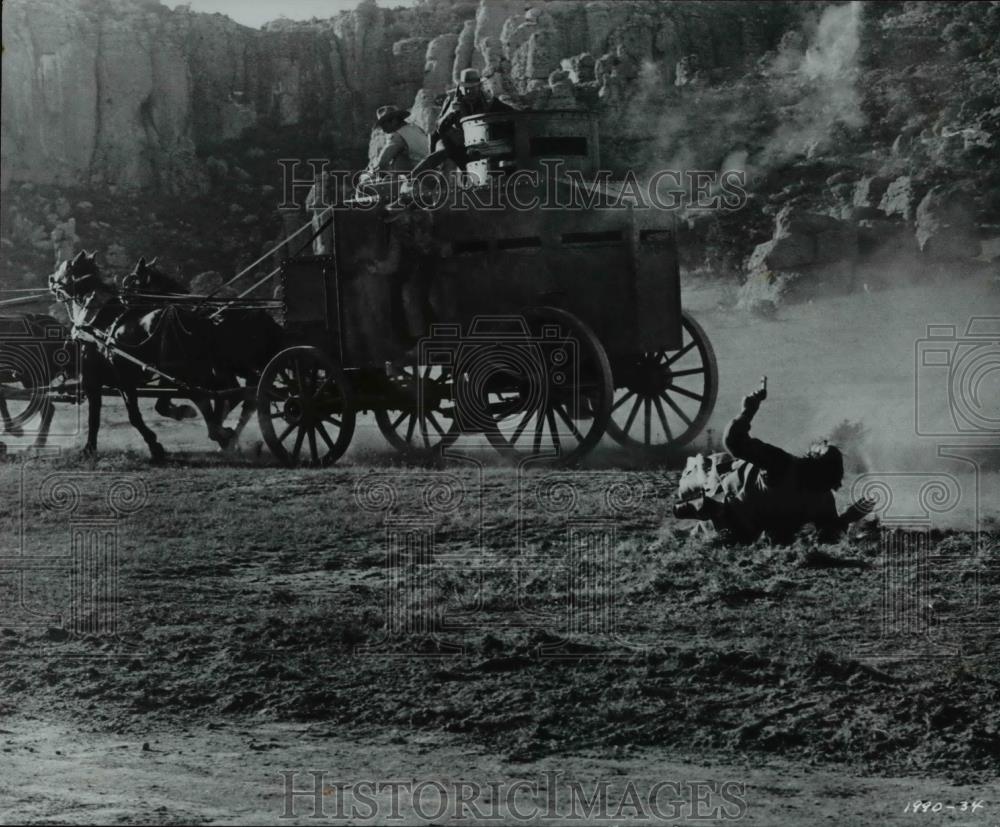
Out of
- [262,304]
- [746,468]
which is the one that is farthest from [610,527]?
[262,304]

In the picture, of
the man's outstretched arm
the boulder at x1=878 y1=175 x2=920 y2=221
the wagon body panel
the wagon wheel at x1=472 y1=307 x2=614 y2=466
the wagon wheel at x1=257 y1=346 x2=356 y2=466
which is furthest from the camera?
the boulder at x1=878 y1=175 x2=920 y2=221

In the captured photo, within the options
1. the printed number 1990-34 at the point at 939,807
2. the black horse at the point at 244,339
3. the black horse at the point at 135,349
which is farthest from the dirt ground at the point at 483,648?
the black horse at the point at 244,339

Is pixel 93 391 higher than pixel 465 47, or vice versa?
pixel 465 47

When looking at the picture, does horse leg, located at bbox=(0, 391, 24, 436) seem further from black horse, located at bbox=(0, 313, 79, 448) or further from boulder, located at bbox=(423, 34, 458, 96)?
boulder, located at bbox=(423, 34, 458, 96)

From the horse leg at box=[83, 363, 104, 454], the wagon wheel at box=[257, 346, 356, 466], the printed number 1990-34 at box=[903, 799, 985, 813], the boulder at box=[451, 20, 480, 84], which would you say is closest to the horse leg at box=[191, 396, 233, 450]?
the horse leg at box=[83, 363, 104, 454]

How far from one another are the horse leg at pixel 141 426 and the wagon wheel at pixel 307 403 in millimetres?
1267

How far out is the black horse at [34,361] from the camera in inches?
561

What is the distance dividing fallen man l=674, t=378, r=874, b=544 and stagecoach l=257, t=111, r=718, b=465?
2505 millimetres

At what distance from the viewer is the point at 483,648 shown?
7312 mm

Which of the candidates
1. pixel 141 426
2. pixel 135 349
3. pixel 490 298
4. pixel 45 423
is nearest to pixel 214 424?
pixel 141 426

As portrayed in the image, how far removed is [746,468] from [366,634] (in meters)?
2.44

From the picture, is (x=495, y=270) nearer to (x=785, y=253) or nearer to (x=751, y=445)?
(x=751, y=445)

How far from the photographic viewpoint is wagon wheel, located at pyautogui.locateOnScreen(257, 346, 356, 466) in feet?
39.7

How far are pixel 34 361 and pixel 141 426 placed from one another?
1.81m
